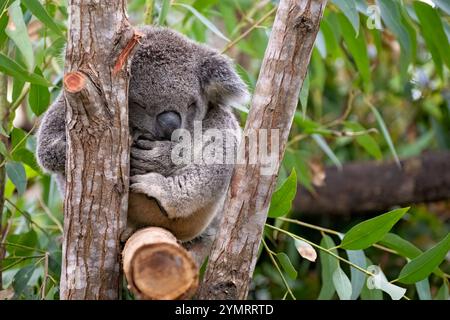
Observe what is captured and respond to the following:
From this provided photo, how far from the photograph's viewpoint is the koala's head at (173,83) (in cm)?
228

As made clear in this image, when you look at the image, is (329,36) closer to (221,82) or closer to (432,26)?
(432,26)

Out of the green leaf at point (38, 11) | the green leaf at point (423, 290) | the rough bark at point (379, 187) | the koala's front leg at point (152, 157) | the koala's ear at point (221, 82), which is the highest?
the green leaf at point (38, 11)

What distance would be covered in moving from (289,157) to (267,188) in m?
1.42

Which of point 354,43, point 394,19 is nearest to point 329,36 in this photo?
point 354,43

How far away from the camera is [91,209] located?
184 centimetres

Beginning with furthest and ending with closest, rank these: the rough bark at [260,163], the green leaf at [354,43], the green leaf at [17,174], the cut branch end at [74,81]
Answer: the green leaf at [354,43] → the green leaf at [17,174] → the rough bark at [260,163] → the cut branch end at [74,81]

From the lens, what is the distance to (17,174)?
2570 millimetres

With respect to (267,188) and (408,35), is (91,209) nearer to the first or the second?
(267,188)

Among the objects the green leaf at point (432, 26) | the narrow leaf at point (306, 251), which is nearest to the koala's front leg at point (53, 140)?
the narrow leaf at point (306, 251)

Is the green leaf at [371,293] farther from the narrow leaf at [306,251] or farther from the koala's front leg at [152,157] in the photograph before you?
the koala's front leg at [152,157]

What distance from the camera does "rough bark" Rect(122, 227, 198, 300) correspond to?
157 centimetres

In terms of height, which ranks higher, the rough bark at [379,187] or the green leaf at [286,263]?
the green leaf at [286,263]

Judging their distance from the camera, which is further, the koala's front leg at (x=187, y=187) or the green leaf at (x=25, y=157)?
the green leaf at (x=25, y=157)

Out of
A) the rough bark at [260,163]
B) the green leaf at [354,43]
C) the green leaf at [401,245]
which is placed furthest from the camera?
the green leaf at [354,43]
